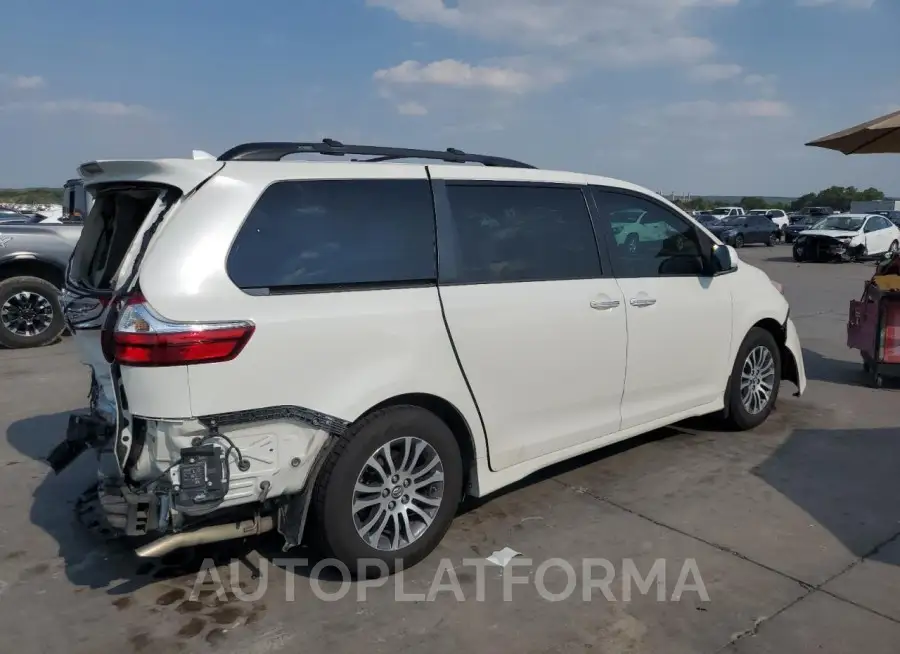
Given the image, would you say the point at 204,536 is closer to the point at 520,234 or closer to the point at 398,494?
the point at 398,494

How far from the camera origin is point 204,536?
3.09 metres

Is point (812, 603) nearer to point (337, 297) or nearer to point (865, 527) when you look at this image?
point (865, 527)

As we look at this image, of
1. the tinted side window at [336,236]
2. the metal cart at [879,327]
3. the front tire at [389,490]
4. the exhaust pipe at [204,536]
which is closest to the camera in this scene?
the exhaust pipe at [204,536]

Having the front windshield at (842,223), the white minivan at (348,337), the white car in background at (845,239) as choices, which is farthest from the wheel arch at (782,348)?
the front windshield at (842,223)

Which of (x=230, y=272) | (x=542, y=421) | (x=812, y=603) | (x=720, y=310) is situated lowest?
(x=812, y=603)

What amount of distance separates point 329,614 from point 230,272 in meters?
1.51

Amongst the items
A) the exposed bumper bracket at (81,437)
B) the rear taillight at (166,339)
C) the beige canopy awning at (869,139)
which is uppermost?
A: the beige canopy awning at (869,139)

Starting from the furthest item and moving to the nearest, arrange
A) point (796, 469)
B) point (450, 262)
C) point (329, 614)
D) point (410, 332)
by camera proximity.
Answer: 1. point (796, 469)
2. point (450, 262)
3. point (410, 332)
4. point (329, 614)

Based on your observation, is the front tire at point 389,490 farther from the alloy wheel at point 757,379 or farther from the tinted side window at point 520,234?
the alloy wheel at point 757,379

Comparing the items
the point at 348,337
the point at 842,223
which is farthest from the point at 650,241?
the point at 842,223

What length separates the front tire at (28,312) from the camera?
29.3ft

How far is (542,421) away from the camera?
3994 millimetres

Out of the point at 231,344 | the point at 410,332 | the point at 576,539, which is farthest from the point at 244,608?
the point at 576,539

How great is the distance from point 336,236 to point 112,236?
122cm
